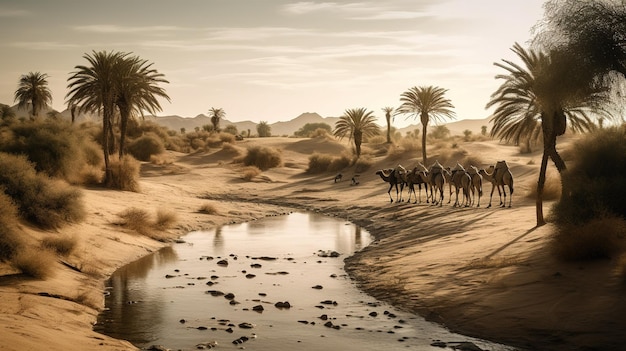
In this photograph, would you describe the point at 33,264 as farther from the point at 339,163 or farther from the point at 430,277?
the point at 339,163

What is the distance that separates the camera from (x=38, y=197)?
71.4 feet

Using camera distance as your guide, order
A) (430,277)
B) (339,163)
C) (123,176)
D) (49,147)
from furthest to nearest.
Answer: (339,163)
(123,176)
(49,147)
(430,277)

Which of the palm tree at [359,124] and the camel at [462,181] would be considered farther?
the palm tree at [359,124]

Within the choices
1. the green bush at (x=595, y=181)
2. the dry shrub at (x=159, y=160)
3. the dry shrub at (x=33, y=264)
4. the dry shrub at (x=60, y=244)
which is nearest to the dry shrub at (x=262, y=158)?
the dry shrub at (x=159, y=160)

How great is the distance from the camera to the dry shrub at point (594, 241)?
15.1 m

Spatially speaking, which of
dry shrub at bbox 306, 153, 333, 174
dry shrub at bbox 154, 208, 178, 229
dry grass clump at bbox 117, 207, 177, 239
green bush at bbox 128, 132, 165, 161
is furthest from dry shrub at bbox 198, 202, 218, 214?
green bush at bbox 128, 132, 165, 161

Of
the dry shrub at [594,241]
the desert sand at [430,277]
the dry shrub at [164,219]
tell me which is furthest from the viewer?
the dry shrub at [164,219]

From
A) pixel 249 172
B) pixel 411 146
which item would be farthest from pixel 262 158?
pixel 411 146

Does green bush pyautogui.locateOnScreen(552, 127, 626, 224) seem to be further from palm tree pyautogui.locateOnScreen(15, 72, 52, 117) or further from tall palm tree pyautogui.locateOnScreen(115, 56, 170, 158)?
palm tree pyautogui.locateOnScreen(15, 72, 52, 117)

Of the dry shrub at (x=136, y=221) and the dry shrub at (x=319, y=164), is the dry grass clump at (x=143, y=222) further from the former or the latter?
the dry shrub at (x=319, y=164)

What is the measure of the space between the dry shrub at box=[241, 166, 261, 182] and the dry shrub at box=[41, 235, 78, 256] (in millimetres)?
32568

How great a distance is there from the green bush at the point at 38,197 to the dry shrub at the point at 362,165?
30706mm

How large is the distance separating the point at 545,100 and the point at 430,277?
600 cm

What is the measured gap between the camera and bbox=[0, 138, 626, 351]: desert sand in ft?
40.5
